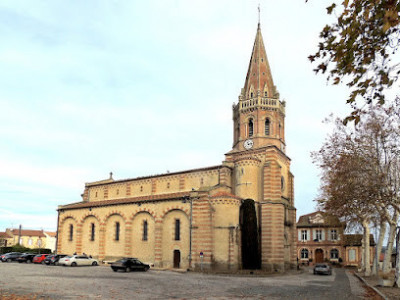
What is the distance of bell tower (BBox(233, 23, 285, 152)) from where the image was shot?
42688 mm

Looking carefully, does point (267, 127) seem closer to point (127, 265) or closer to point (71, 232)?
point (127, 265)

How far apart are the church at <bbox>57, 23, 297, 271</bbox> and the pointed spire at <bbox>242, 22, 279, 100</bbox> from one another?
0.13 m

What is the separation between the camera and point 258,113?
42.9m

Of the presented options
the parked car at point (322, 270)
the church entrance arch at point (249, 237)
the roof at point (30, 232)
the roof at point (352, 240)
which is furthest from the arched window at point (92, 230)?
the roof at point (30, 232)

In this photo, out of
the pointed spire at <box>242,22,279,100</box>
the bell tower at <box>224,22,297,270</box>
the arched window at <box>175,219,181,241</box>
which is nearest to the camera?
the bell tower at <box>224,22,297,270</box>

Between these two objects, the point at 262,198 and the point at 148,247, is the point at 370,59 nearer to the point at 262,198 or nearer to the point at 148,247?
the point at 262,198

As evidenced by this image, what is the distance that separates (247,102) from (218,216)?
47.4 ft

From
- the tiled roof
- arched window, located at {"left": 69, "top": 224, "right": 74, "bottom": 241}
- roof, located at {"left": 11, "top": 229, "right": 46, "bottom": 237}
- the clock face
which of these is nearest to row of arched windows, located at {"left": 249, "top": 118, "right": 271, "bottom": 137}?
the clock face

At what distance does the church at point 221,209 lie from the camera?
37.4 meters

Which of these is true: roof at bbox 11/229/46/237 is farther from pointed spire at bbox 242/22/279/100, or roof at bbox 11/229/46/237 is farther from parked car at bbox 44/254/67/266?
pointed spire at bbox 242/22/279/100

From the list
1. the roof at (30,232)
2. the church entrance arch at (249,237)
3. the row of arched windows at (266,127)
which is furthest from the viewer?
the roof at (30,232)

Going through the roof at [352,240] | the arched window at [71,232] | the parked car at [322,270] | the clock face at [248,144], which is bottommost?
the parked car at [322,270]

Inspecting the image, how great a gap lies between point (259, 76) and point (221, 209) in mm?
17418

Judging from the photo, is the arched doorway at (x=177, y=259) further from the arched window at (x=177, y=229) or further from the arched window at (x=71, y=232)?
the arched window at (x=71, y=232)
